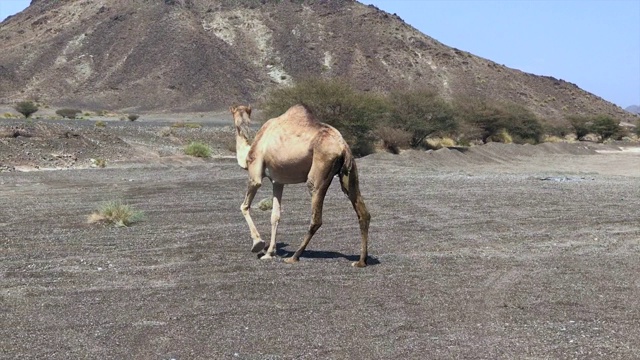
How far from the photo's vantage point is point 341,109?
39.8 m

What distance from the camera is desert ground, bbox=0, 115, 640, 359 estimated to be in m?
6.79

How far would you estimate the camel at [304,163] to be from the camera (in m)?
10.0

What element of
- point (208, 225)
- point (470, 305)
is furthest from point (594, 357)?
point (208, 225)

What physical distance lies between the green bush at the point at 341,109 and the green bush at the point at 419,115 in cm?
537

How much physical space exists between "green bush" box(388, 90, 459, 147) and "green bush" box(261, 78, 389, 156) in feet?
17.6

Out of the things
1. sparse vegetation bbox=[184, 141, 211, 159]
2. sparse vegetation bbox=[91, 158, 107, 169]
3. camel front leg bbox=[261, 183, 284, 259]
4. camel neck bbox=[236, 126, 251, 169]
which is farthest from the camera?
sparse vegetation bbox=[184, 141, 211, 159]

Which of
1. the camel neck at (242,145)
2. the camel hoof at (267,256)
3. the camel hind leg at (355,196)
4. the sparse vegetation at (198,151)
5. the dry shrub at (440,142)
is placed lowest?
the sparse vegetation at (198,151)

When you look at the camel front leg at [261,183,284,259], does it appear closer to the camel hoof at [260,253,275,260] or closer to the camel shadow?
the camel hoof at [260,253,275,260]

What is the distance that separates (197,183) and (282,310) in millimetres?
Answer: 15963

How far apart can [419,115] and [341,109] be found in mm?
8746

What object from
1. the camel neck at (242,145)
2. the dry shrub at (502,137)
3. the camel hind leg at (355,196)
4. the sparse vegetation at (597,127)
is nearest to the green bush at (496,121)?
the dry shrub at (502,137)

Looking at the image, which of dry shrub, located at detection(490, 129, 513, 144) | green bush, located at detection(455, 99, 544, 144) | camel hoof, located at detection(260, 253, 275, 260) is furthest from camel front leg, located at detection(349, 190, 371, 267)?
dry shrub, located at detection(490, 129, 513, 144)

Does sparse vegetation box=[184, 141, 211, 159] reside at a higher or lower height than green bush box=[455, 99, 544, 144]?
lower

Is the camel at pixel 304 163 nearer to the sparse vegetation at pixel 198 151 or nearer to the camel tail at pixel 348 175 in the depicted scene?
the camel tail at pixel 348 175
